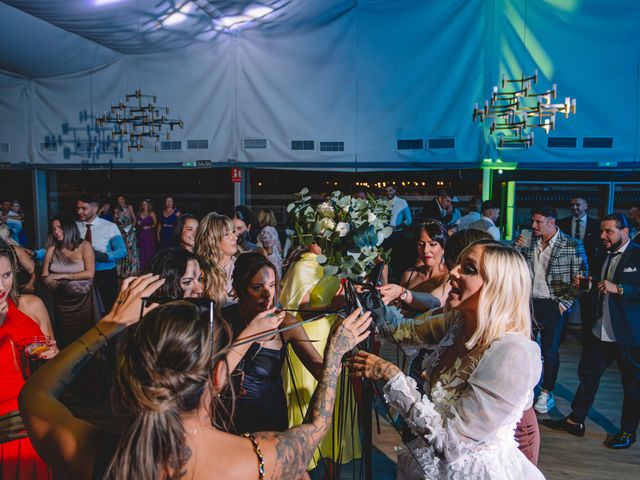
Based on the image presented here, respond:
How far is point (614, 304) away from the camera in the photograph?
316 centimetres

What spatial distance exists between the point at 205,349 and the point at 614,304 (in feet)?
10.3

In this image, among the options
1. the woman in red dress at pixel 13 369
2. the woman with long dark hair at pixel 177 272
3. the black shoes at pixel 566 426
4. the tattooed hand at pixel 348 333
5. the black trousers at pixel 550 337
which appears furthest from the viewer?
the black trousers at pixel 550 337

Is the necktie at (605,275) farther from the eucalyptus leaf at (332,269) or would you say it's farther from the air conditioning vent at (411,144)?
the air conditioning vent at (411,144)

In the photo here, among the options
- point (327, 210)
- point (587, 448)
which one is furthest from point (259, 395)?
point (587, 448)

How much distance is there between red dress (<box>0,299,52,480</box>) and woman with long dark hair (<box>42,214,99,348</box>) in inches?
82.7

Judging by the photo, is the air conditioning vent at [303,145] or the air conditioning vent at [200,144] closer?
the air conditioning vent at [303,145]

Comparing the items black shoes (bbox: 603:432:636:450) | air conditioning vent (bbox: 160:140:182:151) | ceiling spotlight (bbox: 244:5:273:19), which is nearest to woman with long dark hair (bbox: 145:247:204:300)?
black shoes (bbox: 603:432:636:450)

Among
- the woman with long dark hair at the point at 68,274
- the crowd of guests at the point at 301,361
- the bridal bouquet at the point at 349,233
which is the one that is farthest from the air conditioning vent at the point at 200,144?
the bridal bouquet at the point at 349,233

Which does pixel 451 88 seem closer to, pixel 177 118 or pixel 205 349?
pixel 177 118

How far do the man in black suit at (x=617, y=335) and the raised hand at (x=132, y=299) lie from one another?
310 centimetres

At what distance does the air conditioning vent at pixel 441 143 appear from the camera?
289 inches

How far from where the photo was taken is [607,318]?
3168 mm

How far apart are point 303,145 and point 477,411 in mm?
6929

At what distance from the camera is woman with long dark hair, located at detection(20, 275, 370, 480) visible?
3.05 ft
